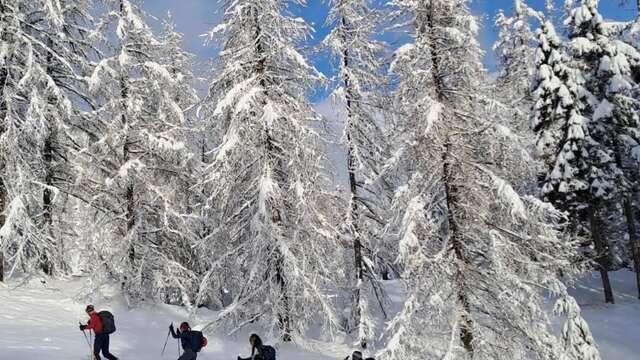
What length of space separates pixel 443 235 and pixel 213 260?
944cm

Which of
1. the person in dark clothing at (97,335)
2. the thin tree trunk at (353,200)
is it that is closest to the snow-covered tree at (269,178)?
the thin tree trunk at (353,200)

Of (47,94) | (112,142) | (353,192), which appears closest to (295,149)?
(353,192)

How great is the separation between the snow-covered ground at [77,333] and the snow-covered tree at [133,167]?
1.08 meters

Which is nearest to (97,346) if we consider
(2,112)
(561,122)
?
(2,112)

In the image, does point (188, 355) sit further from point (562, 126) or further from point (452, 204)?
point (562, 126)

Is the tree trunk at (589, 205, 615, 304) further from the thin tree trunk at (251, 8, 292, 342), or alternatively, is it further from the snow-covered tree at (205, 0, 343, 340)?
the thin tree trunk at (251, 8, 292, 342)

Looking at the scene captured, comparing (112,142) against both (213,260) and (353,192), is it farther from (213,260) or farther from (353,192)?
(353,192)

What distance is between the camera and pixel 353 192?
20609 mm

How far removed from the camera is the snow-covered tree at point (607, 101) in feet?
88.8


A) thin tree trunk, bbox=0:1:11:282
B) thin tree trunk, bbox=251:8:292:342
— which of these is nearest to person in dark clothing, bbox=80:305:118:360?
thin tree trunk, bbox=251:8:292:342

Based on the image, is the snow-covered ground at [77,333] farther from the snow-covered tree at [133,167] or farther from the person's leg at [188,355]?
the person's leg at [188,355]

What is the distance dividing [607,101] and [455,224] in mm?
19179

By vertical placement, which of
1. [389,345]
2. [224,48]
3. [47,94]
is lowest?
[389,345]

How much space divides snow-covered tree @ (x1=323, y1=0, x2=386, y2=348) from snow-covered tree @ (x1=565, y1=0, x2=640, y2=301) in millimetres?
13669
